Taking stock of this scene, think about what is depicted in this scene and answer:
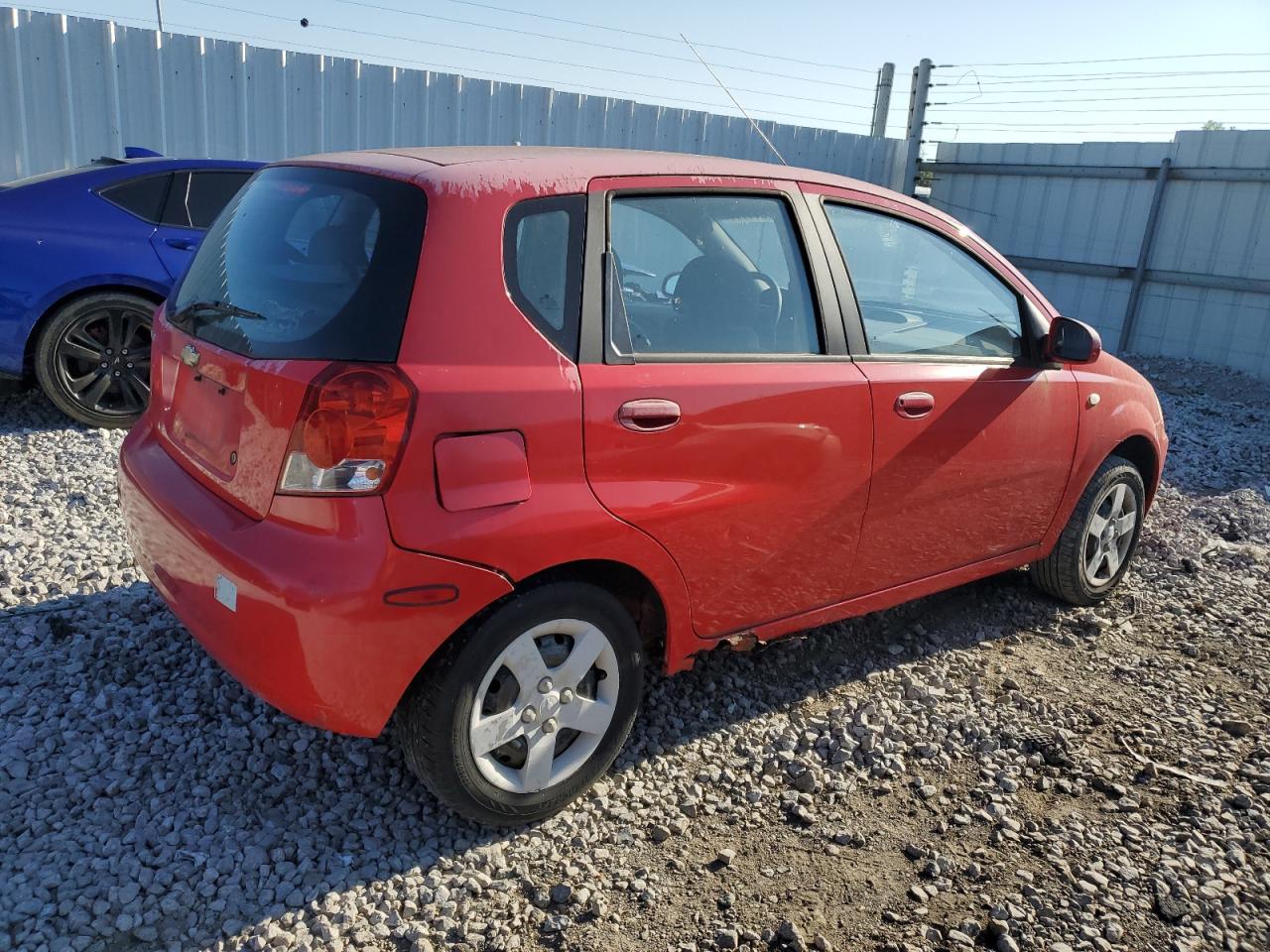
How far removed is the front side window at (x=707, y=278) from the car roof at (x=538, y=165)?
9cm

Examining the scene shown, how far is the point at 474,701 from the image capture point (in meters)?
2.50

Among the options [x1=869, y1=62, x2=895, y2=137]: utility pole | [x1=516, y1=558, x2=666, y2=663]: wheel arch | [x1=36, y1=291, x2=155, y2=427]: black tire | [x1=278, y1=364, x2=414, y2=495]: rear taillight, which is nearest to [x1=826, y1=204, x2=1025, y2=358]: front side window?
[x1=516, y1=558, x2=666, y2=663]: wheel arch

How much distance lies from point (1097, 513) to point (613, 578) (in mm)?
2596

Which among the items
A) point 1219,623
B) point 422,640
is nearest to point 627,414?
point 422,640

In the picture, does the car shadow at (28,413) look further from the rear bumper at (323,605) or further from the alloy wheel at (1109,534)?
the alloy wheel at (1109,534)

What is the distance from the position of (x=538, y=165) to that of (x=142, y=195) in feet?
13.8

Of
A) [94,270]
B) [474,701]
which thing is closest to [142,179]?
[94,270]

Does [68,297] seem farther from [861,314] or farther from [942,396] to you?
[942,396]

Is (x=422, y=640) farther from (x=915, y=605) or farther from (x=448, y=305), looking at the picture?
(x=915, y=605)

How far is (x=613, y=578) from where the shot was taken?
9.20 ft

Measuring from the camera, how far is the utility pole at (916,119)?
12633mm

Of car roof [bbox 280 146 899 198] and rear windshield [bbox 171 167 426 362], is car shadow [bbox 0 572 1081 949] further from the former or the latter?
car roof [bbox 280 146 899 198]

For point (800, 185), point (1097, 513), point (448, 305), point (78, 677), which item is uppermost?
point (800, 185)

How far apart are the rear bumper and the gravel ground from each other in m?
0.50
